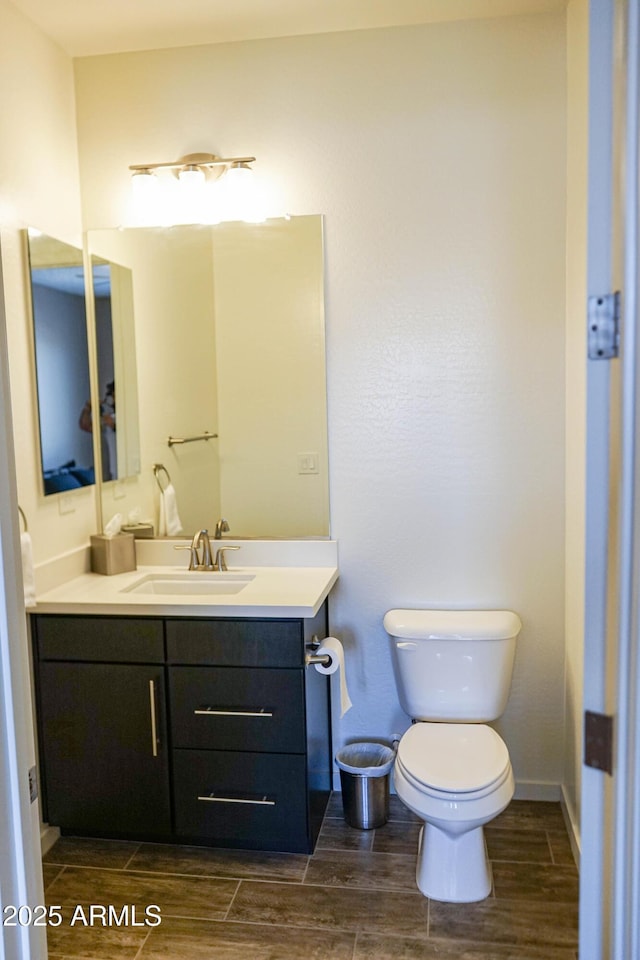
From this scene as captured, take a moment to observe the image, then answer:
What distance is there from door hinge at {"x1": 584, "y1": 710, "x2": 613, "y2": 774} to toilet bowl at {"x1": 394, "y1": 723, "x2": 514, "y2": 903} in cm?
126

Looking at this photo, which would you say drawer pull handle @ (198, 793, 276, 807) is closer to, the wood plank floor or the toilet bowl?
the wood plank floor

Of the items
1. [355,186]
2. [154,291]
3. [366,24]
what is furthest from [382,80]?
[154,291]

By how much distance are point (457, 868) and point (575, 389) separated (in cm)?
151

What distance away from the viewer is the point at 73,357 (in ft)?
9.45

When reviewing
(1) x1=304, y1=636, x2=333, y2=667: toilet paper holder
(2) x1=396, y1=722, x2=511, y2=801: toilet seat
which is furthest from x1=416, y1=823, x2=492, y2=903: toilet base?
(1) x1=304, y1=636, x2=333, y2=667: toilet paper holder

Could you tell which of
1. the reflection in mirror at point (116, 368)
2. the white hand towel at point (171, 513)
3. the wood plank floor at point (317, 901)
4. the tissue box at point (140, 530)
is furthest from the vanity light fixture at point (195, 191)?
the wood plank floor at point (317, 901)

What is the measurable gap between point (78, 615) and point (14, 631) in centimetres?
152

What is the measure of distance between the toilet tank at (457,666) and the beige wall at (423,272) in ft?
0.77

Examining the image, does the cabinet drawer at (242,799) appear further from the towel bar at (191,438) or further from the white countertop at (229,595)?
the towel bar at (191,438)

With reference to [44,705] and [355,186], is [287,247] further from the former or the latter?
[44,705]

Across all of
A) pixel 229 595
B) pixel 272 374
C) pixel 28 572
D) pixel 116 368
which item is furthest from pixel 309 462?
pixel 28 572

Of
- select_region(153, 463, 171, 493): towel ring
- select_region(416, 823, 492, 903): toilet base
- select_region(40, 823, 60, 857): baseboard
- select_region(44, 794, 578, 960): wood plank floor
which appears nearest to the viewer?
select_region(44, 794, 578, 960): wood plank floor

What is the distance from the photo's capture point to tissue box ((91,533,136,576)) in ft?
9.55

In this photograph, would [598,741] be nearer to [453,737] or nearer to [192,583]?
[453,737]
